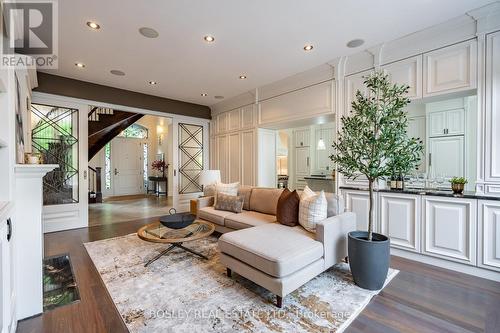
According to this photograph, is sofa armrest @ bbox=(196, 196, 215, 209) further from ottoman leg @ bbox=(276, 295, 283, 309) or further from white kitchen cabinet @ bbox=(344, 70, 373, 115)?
white kitchen cabinet @ bbox=(344, 70, 373, 115)

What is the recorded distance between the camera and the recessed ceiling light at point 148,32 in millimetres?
2930

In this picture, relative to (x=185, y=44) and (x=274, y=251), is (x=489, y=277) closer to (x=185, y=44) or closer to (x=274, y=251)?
(x=274, y=251)

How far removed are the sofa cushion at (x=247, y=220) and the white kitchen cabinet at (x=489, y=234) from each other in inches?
92.5

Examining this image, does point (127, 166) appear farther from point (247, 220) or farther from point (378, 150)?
point (378, 150)

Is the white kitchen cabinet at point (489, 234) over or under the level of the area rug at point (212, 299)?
over

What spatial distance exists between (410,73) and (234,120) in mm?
3854

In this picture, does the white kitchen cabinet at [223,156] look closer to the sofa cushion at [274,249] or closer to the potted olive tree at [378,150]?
the sofa cushion at [274,249]

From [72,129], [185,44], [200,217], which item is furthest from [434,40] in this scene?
[72,129]

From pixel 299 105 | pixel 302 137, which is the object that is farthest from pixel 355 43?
pixel 302 137

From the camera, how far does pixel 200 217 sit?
4.04m

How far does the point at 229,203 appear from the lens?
3.85 m

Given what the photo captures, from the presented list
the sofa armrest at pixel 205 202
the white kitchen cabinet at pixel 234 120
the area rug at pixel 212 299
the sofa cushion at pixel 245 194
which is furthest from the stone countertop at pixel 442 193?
the white kitchen cabinet at pixel 234 120

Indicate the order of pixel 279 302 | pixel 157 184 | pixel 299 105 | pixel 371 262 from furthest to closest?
pixel 157 184 < pixel 299 105 < pixel 371 262 < pixel 279 302

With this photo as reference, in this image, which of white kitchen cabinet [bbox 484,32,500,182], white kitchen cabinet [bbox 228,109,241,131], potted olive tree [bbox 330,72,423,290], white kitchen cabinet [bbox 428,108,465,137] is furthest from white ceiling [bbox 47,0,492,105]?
white kitchen cabinet [bbox 428,108,465,137]
